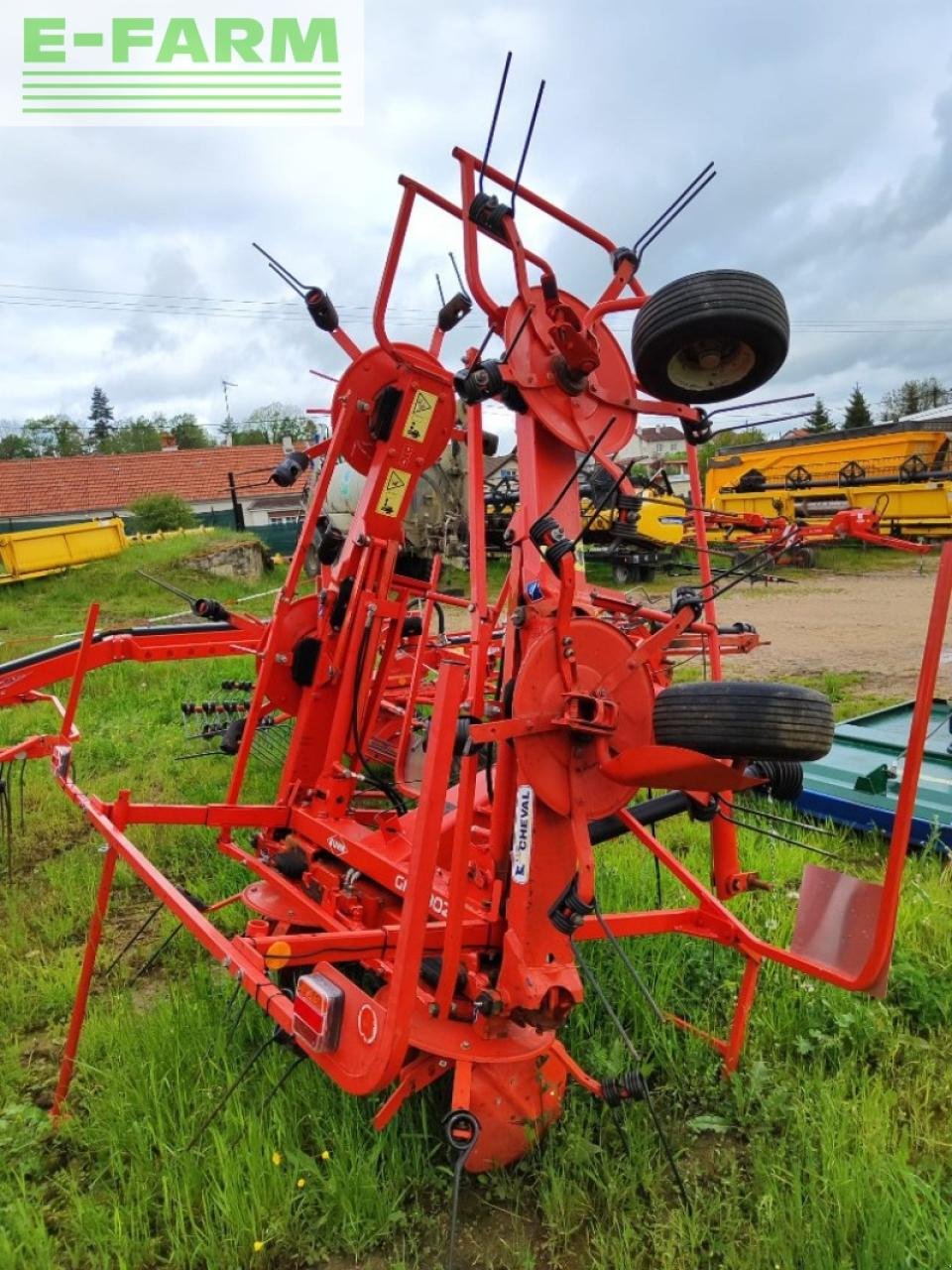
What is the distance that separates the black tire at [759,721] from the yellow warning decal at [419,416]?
2580 millimetres

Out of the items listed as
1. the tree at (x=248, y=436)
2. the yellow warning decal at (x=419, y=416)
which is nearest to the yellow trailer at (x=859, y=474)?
the yellow warning decal at (x=419, y=416)

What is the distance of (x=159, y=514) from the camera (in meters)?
24.3

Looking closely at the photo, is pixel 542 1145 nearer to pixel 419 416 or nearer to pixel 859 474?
pixel 419 416

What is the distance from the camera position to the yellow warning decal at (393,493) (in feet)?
14.0

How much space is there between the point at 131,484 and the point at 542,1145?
37.0m

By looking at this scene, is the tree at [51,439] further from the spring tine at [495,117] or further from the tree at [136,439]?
the spring tine at [495,117]

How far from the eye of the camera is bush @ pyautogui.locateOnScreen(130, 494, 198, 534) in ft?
79.7

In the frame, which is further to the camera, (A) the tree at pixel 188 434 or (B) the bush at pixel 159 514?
(A) the tree at pixel 188 434

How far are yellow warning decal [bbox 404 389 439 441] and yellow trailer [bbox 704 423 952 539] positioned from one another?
1251 cm

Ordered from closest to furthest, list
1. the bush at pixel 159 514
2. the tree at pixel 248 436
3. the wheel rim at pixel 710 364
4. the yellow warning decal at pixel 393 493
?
the wheel rim at pixel 710 364 → the yellow warning decal at pixel 393 493 → the bush at pixel 159 514 → the tree at pixel 248 436

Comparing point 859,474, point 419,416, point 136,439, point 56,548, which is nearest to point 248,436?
point 136,439

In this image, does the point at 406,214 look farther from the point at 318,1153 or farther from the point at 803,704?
the point at 318,1153

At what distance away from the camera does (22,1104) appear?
3.14 meters

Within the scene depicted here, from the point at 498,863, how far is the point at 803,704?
1139 mm
